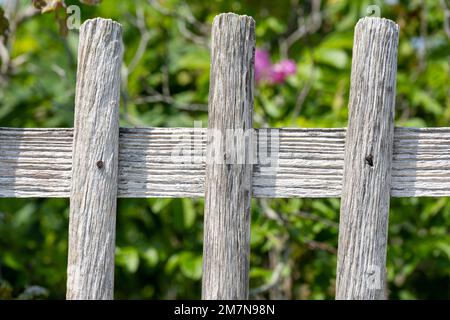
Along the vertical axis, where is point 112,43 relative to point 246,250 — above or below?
above

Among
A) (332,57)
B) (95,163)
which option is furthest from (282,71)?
(95,163)

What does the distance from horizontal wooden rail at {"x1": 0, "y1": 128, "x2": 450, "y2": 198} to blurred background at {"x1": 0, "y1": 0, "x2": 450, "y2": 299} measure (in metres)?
1.08

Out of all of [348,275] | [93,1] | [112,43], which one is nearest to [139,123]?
[93,1]

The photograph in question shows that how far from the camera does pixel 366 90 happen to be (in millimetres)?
1831

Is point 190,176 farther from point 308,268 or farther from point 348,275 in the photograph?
point 308,268

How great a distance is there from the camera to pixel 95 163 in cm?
184

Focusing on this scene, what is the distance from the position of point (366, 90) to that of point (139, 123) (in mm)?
1577

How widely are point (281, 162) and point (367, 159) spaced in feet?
0.69

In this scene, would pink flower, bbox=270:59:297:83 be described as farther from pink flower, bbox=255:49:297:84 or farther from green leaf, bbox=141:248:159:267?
green leaf, bbox=141:248:159:267

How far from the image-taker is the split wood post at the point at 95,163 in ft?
6.04

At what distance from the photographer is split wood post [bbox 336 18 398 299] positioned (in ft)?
6.01

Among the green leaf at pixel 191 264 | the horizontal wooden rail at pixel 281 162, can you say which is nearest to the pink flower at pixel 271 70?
the green leaf at pixel 191 264

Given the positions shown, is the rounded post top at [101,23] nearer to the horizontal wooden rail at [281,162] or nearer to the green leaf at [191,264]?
the horizontal wooden rail at [281,162]

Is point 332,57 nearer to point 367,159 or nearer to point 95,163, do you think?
point 367,159
